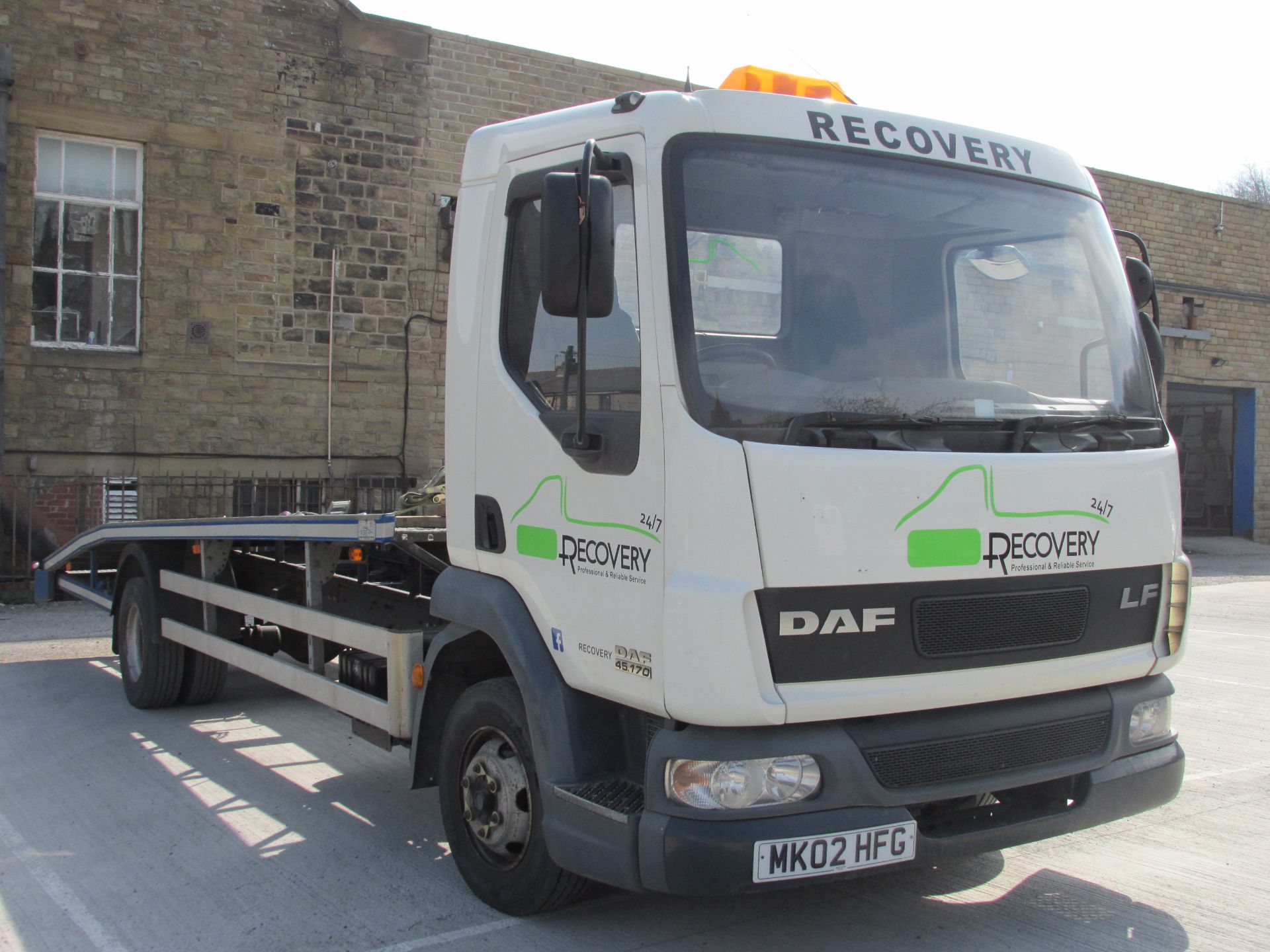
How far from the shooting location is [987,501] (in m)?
3.39

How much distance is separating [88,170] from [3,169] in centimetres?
100

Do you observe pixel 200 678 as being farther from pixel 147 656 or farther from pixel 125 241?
pixel 125 241

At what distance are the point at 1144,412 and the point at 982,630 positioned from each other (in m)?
1.10

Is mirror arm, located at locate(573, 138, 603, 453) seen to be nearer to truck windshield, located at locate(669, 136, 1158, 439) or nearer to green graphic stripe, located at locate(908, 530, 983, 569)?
truck windshield, located at locate(669, 136, 1158, 439)

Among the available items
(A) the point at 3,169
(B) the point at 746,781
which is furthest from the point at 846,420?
(A) the point at 3,169

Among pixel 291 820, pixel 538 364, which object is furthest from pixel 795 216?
pixel 291 820

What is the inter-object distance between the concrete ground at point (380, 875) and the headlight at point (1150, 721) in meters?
0.66

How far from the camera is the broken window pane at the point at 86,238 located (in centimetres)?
1417

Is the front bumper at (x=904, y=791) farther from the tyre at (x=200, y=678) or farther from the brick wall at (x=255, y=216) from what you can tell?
the brick wall at (x=255, y=216)

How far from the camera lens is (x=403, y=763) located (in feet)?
20.3

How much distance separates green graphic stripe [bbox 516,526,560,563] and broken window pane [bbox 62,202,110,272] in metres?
12.4

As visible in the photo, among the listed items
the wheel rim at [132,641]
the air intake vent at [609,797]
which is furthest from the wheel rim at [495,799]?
the wheel rim at [132,641]

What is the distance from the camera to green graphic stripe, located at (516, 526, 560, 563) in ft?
12.3

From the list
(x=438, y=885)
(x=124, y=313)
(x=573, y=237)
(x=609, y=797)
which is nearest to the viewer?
(x=573, y=237)
